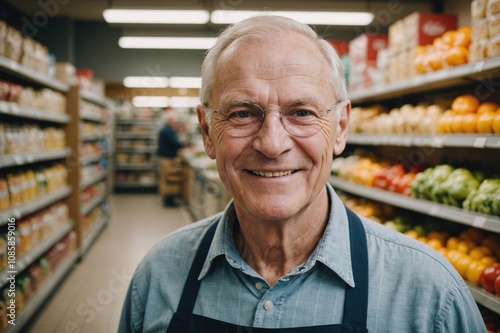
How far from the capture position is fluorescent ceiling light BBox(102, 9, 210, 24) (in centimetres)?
638

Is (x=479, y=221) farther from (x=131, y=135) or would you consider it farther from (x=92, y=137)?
(x=131, y=135)

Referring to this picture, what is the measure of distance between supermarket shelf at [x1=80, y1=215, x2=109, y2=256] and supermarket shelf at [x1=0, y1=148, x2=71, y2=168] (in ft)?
4.48

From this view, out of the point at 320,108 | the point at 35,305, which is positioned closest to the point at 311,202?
the point at 320,108

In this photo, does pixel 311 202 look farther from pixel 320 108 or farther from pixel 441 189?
pixel 441 189

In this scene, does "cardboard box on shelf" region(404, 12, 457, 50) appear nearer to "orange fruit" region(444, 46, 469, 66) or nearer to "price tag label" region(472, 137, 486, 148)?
"orange fruit" region(444, 46, 469, 66)

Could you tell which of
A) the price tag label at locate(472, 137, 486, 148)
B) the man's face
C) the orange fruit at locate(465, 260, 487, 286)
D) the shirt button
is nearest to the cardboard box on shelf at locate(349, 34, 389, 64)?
the price tag label at locate(472, 137, 486, 148)

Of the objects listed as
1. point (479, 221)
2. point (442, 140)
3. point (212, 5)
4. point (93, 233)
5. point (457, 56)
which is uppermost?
point (212, 5)

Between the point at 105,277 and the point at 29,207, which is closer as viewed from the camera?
the point at 29,207

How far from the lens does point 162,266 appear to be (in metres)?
1.39

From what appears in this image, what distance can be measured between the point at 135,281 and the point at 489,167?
2851 millimetres

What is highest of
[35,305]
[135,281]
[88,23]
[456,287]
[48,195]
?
[88,23]

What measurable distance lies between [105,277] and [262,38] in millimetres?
4940

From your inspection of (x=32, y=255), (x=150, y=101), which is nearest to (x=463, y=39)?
(x=32, y=255)

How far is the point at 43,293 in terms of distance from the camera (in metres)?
4.36
